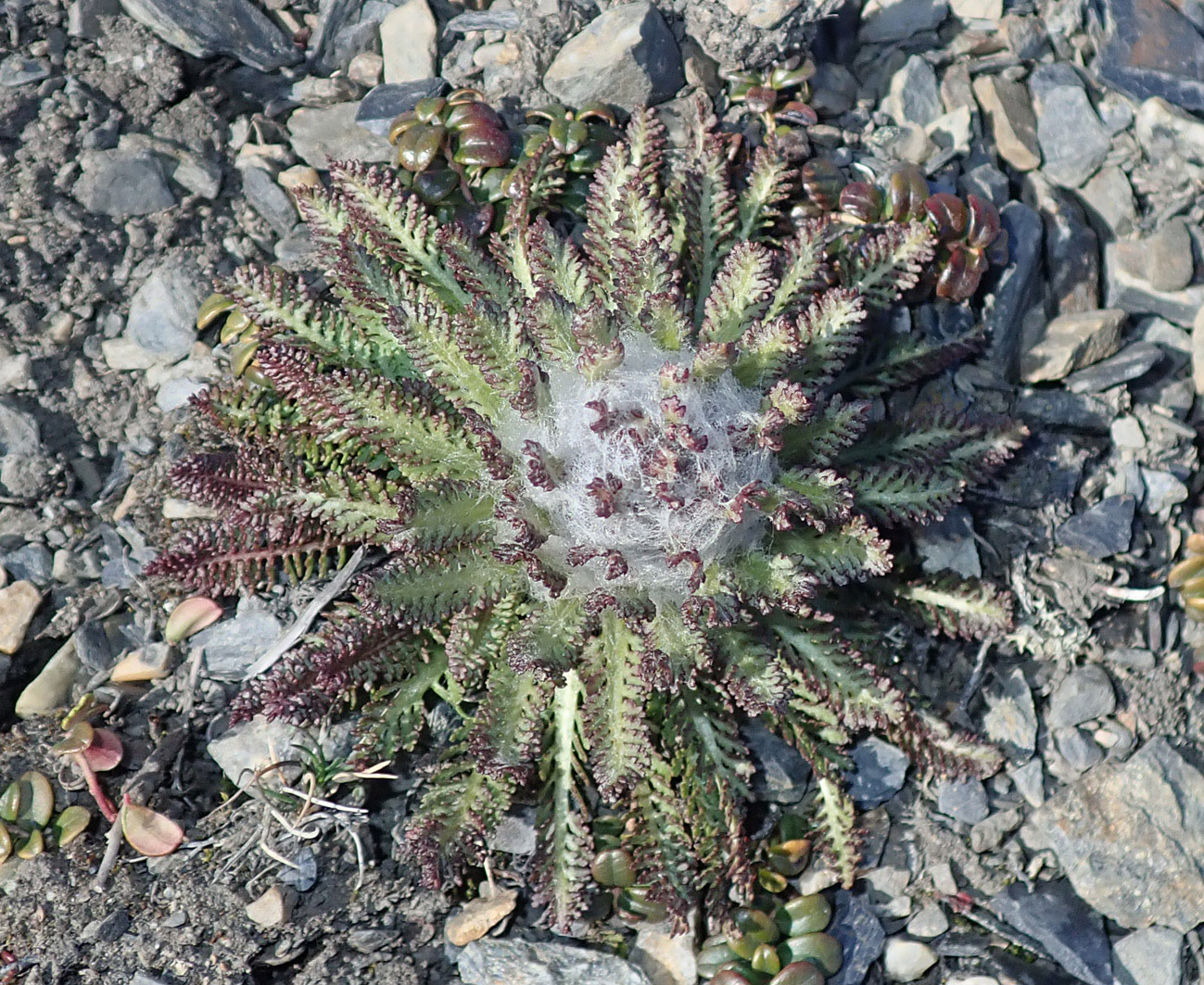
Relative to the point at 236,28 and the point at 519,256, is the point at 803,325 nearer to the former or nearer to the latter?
the point at 519,256

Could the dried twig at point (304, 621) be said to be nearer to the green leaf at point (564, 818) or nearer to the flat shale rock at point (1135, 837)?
the green leaf at point (564, 818)

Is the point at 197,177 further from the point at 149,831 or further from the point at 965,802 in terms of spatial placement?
the point at 965,802

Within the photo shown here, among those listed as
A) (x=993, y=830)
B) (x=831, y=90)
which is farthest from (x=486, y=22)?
(x=993, y=830)

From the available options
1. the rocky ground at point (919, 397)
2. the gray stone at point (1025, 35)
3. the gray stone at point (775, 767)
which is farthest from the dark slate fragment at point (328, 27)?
the gray stone at point (775, 767)

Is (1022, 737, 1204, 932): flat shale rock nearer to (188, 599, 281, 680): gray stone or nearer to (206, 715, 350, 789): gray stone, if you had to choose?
(206, 715, 350, 789): gray stone

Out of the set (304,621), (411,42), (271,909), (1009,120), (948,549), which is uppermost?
(411,42)
